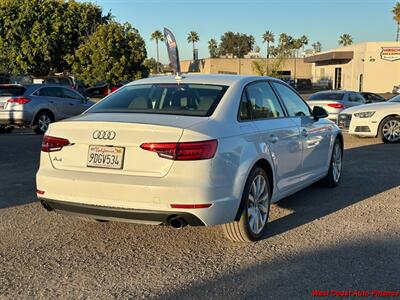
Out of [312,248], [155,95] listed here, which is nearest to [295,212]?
[312,248]

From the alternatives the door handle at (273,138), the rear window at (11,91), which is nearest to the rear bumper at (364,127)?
the door handle at (273,138)

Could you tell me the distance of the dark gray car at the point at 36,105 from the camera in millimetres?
14969

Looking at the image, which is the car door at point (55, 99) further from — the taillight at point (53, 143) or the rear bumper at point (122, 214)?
the rear bumper at point (122, 214)

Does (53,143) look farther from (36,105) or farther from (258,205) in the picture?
(36,105)

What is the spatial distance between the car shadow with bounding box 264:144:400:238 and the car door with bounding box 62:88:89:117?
9.34m

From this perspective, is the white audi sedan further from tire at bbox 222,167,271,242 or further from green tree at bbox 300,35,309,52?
green tree at bbox 300,35,309,52

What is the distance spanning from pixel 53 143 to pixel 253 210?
1.98 m

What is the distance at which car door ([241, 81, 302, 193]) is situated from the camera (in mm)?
5270

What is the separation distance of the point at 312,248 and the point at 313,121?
2.28m

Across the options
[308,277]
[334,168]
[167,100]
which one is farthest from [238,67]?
[308,277]

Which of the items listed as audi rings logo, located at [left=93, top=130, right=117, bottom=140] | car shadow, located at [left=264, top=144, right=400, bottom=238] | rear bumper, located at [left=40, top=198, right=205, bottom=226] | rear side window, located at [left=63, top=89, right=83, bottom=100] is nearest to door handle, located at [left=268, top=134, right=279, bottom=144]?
car shadow, located at [left=264, top=144, right=400, bottom=238]

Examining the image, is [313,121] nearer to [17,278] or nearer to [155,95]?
[155,95]

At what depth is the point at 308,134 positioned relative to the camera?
6.35 m

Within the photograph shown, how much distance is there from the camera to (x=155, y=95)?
17.6 feet
